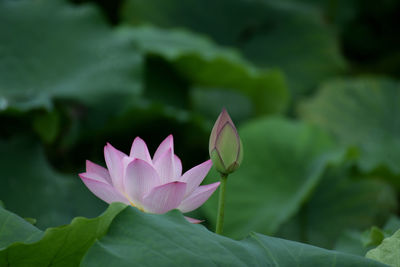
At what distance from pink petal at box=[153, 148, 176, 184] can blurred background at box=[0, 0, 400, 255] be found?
112 cm

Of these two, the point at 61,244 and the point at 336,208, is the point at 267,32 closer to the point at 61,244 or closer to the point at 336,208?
the point at 336,208

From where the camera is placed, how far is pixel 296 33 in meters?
3.01

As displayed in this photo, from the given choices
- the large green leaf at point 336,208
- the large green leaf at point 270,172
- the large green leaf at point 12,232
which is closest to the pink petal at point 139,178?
the large green leaf at point 12,232

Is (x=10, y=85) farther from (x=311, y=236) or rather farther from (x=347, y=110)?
(x=347, y=110)

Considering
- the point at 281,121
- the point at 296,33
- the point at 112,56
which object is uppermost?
the point at 296,33

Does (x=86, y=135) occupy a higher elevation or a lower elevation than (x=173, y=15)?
lower

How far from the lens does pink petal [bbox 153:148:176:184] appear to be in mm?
646

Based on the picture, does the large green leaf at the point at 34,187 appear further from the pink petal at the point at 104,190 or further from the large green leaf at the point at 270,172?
the pink petal at the point at 104,190

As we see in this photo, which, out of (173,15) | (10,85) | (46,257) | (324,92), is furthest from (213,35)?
(46,257)

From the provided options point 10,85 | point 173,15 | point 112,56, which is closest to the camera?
point 10,85

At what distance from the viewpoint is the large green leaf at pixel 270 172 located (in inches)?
75.4

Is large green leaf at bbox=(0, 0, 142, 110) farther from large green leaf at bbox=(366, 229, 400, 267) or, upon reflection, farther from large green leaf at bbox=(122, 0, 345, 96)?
large green leaf at bbox=(366, 229, 400, 267)

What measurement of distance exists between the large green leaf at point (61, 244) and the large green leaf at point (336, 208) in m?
1.57

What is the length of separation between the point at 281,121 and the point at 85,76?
0.73 m
